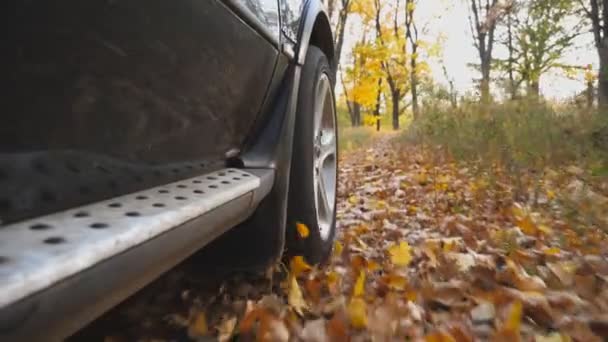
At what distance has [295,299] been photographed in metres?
1.65

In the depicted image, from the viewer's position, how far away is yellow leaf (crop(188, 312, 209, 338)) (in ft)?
4.88

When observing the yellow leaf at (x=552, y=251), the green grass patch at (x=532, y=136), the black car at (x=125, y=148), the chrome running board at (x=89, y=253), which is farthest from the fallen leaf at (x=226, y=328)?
the green grass patch at (x=532, y=136)

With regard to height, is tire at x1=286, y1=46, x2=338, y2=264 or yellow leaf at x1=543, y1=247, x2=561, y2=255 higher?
tire at x1=286, y1=46, x2=338, y2=264

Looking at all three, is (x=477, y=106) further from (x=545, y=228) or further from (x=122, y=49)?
(x=122, y=49)

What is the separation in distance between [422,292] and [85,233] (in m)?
1.30

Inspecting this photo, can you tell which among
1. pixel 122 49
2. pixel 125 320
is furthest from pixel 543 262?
pixel 122 49

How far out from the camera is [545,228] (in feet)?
7.71

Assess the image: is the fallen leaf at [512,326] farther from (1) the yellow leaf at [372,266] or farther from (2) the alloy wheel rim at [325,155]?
(2) the alloy wheel rim at [325,155]

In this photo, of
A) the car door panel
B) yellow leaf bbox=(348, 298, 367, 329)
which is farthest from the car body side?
yellow leaf bbox=(348, 298, 367, 329)

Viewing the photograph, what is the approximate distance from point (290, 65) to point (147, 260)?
1.21 meters

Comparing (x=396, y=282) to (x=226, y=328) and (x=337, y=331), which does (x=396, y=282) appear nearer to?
(x=337, y=331)

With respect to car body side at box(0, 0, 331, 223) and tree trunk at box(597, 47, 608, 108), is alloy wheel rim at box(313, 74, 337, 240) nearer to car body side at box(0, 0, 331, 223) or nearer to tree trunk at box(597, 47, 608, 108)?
car body side at box(0, 0, 331, 223)

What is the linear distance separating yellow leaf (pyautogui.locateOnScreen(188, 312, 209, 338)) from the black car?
9.4 inches

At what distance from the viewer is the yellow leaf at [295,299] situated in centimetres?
162
